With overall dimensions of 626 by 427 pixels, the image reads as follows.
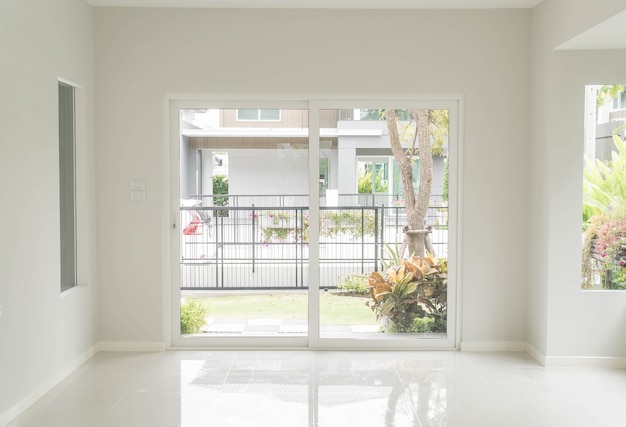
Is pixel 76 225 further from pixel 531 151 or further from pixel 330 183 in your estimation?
pixel 531 151

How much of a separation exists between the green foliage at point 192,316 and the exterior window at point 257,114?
5.38 ft

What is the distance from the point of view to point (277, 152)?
563 centimetres

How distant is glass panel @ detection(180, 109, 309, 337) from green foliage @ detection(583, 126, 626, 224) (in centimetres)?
226

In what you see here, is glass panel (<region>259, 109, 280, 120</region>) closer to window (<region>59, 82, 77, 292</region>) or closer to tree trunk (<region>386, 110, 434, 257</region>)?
tree trunk (<region>386, 110, 434, 257</region>)

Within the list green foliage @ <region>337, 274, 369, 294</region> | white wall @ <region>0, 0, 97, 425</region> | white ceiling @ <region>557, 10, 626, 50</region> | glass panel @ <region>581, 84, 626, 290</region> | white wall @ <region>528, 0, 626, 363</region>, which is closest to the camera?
white wall @ <region>0, 0, 97, 425</region>

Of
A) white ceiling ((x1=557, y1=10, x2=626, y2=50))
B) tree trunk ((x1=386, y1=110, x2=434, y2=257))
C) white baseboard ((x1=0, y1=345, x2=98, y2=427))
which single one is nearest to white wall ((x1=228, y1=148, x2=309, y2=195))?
tree trunk ((x1=386, y1=110, x2=434, y2=257))

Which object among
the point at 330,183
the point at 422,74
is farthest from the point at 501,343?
the point at 422,74

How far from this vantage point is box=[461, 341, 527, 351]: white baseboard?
18.3 ft

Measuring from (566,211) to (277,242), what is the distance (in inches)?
92.3

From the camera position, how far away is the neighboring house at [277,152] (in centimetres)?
557

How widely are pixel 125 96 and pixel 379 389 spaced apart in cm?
310

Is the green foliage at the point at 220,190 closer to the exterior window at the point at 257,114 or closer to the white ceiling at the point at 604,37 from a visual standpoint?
the exterior window at the point at 257,114

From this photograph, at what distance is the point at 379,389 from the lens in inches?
179

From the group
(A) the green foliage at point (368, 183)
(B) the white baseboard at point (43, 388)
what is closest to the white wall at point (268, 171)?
(A) the green foliage at point (368, 183)
